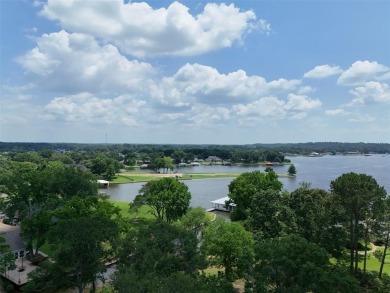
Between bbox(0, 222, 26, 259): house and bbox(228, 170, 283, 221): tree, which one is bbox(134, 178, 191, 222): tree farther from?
bbox(0, 222, 26, 259): house

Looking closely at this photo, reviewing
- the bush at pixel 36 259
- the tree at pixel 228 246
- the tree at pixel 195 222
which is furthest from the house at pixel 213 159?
the tree at pixel 228 246

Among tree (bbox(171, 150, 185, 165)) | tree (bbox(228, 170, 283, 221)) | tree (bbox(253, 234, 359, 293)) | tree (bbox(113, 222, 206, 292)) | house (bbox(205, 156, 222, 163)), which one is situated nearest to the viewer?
tree (bbox(253, 234, 359, 293))

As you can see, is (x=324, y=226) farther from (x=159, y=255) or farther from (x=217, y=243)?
(x=159, y=255)

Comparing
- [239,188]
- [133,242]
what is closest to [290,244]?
[133,242]

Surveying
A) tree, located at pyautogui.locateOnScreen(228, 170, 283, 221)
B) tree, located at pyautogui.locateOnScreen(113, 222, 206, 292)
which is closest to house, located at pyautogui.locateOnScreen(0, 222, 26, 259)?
tree, located at pyautogui.locateOnScreen(113, 222, 206, 292)

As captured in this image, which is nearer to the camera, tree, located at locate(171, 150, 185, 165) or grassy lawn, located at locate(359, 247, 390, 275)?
grassy lawn, located at locate(359, 247, 390, 275)

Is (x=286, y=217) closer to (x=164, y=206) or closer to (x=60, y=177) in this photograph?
(x=164, y=206)
